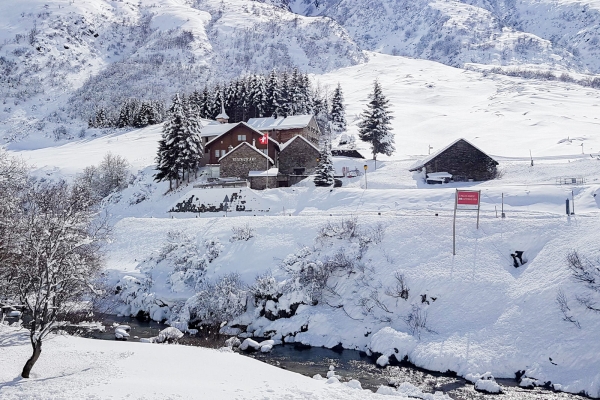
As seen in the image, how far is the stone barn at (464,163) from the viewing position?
5031cm

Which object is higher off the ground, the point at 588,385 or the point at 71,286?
the point at 71,286

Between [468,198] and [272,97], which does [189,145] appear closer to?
[272,97]

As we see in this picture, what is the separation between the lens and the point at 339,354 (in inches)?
1057

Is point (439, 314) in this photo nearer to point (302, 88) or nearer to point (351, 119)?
point (302, 88)

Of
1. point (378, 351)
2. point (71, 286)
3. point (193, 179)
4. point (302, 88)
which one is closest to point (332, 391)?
point (378, 351)

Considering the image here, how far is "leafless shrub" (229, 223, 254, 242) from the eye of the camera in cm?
3881

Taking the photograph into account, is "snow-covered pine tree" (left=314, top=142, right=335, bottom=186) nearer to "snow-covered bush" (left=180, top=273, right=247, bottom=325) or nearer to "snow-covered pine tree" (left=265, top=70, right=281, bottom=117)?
"snow-covered bush" (left=180, top=273, right=247, bottom=325)

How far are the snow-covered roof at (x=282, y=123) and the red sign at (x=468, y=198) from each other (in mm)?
40487

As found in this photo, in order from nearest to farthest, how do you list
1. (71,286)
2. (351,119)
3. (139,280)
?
1. (71,286)
2. (139,280)
3. (351,119)

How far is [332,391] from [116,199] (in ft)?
157

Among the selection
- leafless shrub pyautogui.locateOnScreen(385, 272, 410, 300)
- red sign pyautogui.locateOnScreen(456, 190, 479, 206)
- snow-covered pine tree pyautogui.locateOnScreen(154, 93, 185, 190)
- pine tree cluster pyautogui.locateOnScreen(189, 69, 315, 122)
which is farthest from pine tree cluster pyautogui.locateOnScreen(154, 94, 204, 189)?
red sign pyautogui.locateOnScreen(456, 190, 479, 206)

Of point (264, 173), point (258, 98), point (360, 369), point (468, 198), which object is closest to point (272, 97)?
point (258, 98)

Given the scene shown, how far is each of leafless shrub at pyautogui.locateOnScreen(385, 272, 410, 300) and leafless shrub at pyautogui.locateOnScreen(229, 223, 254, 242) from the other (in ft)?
43.8

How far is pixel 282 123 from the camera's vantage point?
233 feet
